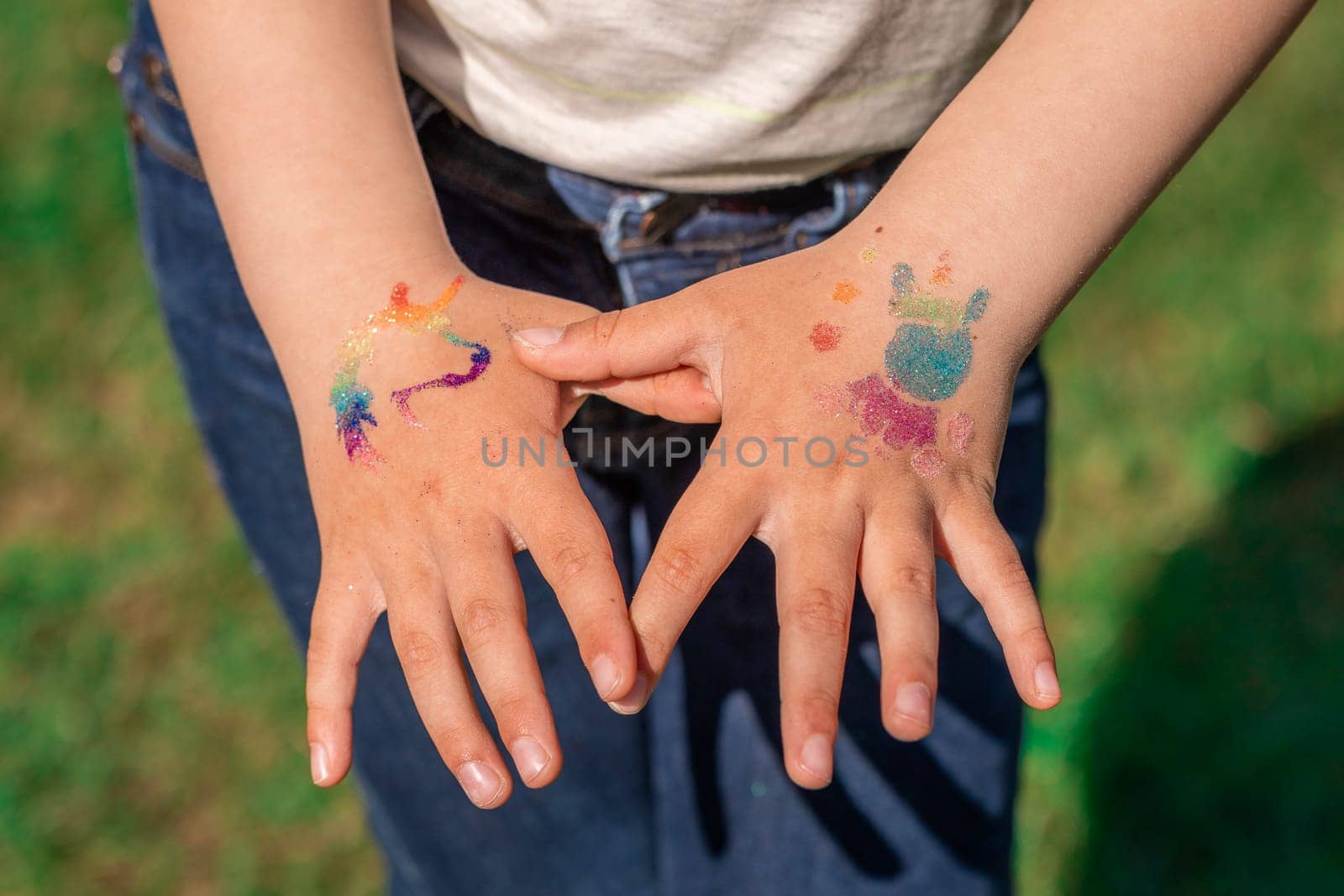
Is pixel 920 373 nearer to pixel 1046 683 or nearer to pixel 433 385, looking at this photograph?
pixel 1046 683

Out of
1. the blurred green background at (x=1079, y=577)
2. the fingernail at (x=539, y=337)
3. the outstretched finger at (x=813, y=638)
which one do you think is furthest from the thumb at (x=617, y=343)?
the blurred green background at (x=1079, y=577)

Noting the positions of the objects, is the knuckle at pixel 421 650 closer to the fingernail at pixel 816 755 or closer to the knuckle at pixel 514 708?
the knuckle at pixel 514 708

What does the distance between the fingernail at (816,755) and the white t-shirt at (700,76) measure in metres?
0.64

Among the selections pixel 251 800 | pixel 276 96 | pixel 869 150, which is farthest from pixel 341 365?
pixel 251 800

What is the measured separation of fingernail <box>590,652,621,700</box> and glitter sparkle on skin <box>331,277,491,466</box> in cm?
31

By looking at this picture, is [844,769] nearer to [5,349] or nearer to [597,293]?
[597,293]

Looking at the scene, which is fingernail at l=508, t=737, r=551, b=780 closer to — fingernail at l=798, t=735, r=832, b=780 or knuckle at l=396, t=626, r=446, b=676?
knuckle at l=396, t=626, r=446, b=676

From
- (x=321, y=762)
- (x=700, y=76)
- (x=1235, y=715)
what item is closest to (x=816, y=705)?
(x=321, y=762)

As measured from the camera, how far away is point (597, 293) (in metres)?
1.32

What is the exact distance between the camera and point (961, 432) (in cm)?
103

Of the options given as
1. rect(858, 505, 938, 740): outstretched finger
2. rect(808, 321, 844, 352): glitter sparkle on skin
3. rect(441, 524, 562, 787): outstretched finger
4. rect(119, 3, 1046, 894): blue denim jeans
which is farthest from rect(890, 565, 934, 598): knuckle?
rect(119, 3, 1046, 894): blue denim jeans

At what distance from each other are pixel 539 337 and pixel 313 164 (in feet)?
0.94

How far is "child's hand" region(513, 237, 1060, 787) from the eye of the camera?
0.95m

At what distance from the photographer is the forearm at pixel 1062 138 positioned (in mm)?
1013
